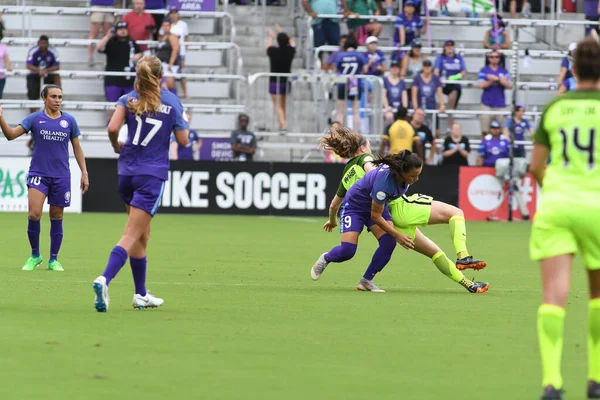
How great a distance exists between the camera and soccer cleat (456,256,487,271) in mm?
13102

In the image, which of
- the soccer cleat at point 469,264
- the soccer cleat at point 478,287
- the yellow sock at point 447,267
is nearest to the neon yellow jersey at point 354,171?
the yellow sock at point 447,267

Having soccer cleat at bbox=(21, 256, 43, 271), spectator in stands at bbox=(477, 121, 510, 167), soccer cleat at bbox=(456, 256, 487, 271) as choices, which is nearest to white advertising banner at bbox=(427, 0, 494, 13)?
spectator in stands at bbox=(477, 121, 510, 167)

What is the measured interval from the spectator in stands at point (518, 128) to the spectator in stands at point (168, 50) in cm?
795

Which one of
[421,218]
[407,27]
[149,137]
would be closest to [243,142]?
[407,27]

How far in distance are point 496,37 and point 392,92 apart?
4.51 m

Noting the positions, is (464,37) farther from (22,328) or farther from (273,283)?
(22,328)

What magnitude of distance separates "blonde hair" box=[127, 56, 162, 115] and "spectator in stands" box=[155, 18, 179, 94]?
19562 millimetres

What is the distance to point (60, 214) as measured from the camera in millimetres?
15250

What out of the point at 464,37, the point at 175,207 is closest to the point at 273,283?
the point at 175,207

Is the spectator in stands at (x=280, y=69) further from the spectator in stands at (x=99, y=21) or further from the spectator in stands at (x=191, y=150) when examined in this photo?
the spectator in stands at (x=99, y=21)

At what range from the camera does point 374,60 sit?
97.7ft

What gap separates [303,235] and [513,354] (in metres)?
14.2

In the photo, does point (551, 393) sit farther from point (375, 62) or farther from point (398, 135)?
point (375, 62)

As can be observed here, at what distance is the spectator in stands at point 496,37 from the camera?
32.3 m
